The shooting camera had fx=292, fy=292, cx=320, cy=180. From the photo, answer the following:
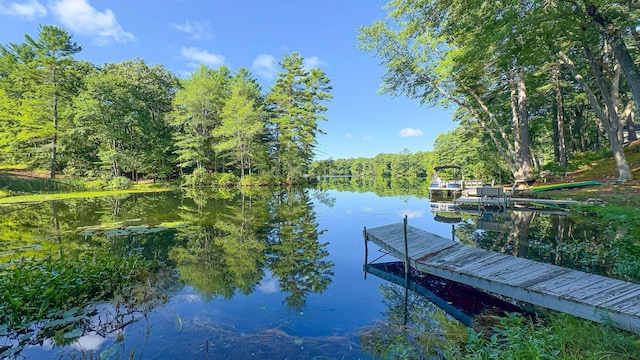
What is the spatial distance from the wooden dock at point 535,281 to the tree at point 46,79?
3191 centimetres

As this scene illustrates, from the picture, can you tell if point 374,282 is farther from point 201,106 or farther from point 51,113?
point 51,113

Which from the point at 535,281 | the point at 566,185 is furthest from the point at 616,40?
the point at 566,185

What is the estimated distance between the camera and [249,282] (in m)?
6.25

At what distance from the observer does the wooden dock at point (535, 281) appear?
3417 mm

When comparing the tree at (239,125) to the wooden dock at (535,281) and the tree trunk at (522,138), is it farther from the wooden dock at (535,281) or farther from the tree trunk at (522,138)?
the wooden dock at (535,281)

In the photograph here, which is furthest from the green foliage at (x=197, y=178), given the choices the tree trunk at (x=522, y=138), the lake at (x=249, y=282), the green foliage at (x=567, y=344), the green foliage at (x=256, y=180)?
the green foliage at (x=567, y=344)

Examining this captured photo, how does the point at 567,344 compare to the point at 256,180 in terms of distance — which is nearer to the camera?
the point at 567,344

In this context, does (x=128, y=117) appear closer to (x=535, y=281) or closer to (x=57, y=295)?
(x=57, y=295)

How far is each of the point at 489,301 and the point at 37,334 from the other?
676cm

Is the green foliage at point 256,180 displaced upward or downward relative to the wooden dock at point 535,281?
upward

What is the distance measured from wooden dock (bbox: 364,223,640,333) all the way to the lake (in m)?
0.82

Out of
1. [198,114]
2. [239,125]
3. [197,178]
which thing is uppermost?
[198,114]

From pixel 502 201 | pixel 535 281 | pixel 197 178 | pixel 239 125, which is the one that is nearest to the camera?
pixel 535 281

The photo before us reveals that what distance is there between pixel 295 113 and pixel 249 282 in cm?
3040
